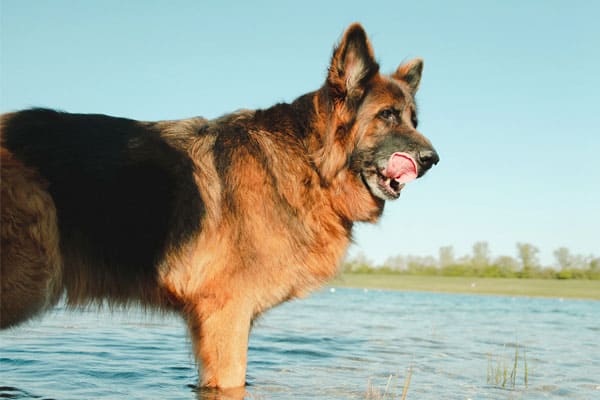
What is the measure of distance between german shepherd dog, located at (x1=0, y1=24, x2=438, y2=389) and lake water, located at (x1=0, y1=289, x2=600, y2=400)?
1.71ft

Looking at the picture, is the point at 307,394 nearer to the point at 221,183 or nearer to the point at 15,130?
the point at 221,183

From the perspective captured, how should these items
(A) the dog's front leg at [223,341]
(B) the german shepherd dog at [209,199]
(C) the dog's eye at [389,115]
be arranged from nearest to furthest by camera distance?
(B) the german shepherd dog at [209,199] → (A) the dog's front leg at [223,341] → (C) the dog's eye at [389,115]

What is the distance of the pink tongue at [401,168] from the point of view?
4.89m

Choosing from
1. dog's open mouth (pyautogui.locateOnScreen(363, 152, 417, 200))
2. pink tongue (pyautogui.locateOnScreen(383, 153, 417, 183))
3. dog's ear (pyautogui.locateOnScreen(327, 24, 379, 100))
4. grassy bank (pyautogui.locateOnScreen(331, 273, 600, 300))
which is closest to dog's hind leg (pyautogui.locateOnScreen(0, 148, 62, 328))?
dog's ear (pyautogui.locateOnScreen(327, 24, 379, 100))

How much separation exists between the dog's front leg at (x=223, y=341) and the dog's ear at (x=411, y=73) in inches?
125

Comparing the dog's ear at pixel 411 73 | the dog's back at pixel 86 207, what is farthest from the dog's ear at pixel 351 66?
the dog's back at pixel 86 207

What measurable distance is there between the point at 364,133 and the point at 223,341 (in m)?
2.27

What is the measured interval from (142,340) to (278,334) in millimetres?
3022

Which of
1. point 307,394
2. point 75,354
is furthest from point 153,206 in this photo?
point 75,354

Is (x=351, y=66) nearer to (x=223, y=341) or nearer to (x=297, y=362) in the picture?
(x=223, y=341)

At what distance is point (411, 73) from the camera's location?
19.8 ft

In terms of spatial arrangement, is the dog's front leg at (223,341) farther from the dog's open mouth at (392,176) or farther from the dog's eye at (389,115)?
the dog's eye at (389,115)

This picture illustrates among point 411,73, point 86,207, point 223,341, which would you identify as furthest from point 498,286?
point 86,207

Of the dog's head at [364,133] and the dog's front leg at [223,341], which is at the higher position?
the dog's head at [364,133]
